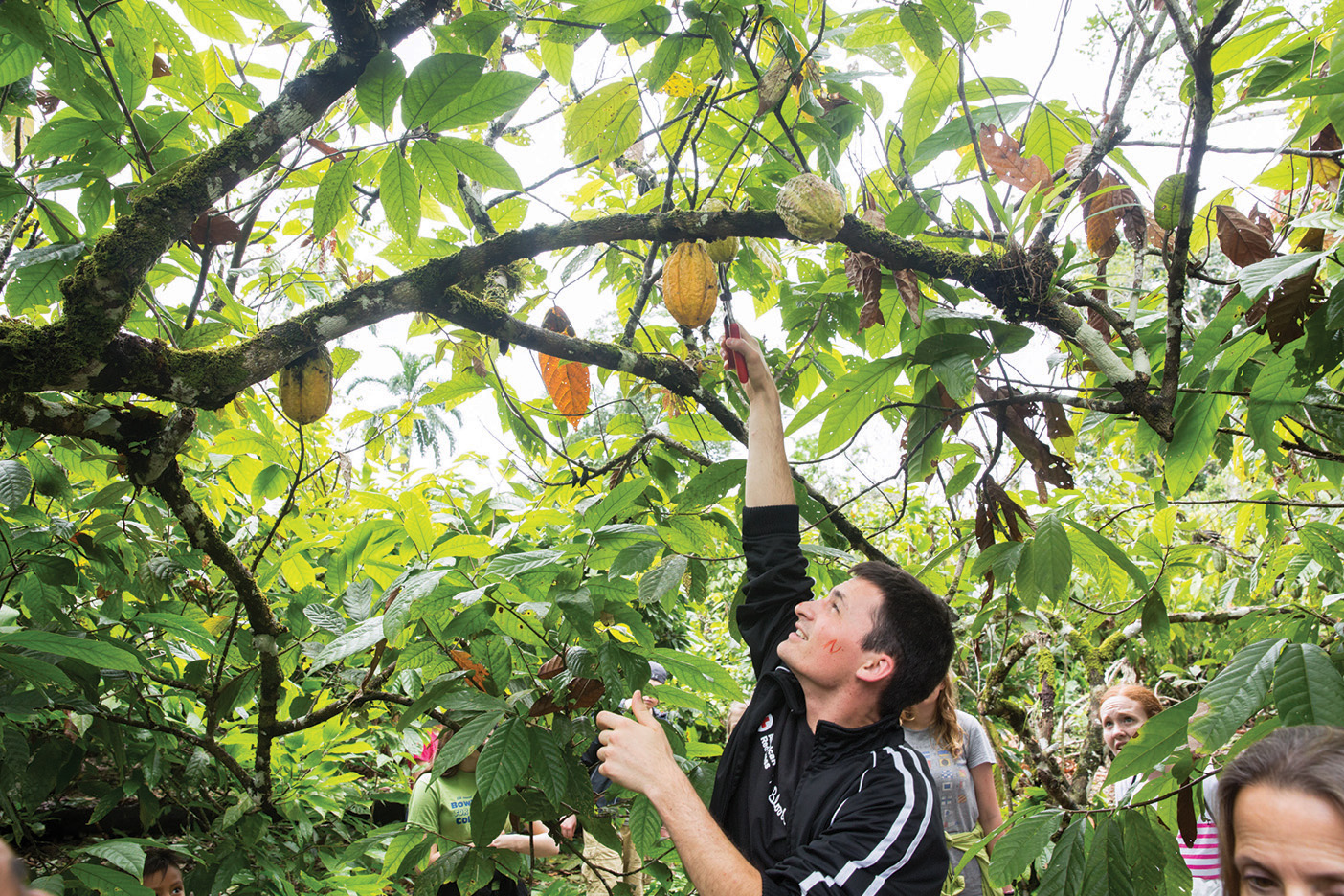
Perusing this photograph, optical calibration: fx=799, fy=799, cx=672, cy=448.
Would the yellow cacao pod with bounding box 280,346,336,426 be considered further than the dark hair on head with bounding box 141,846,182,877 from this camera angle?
No

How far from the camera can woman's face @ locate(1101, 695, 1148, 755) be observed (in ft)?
9.21

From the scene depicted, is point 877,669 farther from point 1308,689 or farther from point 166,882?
point 166,882

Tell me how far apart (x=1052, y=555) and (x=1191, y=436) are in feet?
0.95

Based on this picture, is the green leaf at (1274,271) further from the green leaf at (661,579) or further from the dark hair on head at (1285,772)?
the green leaf at (661,579)

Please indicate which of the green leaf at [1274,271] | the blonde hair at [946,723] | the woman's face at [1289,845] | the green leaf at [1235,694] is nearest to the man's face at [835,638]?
the green leaf at [1235,694]

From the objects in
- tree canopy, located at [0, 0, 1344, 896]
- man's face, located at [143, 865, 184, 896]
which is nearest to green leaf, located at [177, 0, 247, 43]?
tree canopy, located at [0, 0, 1344, 896]

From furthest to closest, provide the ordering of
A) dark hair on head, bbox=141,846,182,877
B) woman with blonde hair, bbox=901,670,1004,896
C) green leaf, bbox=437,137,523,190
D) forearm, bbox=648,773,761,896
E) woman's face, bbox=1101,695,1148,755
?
woman's face, bbox=1101,695,1148,755 < dark hair on head, bbox=141,846,182,877 < woman with blonde hair, bbox=901,670,1004,896 < green leaf, bbox=437,137,523,190 < forearm, bbox=648,773,761,896

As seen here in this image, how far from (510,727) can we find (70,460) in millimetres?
1626

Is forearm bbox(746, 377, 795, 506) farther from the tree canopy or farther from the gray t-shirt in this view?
the gray t-shirt

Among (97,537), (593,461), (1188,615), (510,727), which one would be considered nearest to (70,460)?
(97,537)

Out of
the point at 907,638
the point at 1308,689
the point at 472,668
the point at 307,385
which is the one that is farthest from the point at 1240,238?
the point at 307,385

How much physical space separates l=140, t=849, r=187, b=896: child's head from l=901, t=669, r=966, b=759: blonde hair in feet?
7.94

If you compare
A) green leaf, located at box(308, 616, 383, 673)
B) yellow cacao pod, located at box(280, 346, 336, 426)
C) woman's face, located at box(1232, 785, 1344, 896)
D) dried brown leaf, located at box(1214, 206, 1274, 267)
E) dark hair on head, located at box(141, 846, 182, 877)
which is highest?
dried brown leaf, located at box(1214, 206, 1274, 267)

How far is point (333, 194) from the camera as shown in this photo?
140cm
